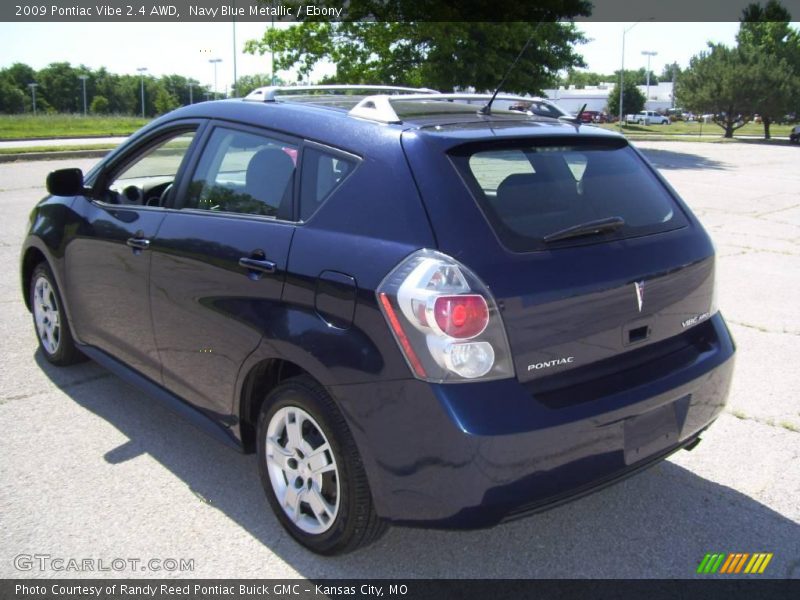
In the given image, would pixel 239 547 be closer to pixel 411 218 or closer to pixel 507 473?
pixel 507 473

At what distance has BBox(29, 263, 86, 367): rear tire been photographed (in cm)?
468

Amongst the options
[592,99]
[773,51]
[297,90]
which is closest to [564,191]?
[297,90]

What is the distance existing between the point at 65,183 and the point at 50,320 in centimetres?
107

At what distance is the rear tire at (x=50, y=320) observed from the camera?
15.3ft

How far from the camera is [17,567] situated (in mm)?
2848

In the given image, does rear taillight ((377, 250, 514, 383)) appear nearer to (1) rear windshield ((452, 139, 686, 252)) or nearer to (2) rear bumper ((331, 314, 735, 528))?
(2) rear bumper ((331, 314, 735, 528))

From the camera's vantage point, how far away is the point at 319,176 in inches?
117

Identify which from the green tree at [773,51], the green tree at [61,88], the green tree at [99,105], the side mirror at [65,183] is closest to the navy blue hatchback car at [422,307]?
the side mirror at [65,183]

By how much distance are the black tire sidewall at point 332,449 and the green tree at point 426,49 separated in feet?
74.7

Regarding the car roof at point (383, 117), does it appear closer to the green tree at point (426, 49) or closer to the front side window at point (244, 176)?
the front side window at point (244, 176)

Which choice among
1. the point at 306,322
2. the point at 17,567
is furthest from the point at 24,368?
the point at 306,322

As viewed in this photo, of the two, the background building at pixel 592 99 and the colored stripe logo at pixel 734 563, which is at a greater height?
the background building at pixel 592 99

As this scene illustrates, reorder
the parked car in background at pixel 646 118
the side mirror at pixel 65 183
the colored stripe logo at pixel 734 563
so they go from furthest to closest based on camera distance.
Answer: the parked car in background at pixel 646 118 → the side mirror at pixel 65 183 → the colored stripe logo at pixel 734 563

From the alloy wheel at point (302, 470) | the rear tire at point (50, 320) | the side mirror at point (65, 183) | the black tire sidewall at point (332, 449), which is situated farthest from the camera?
the rear tire at point (50, 320)
